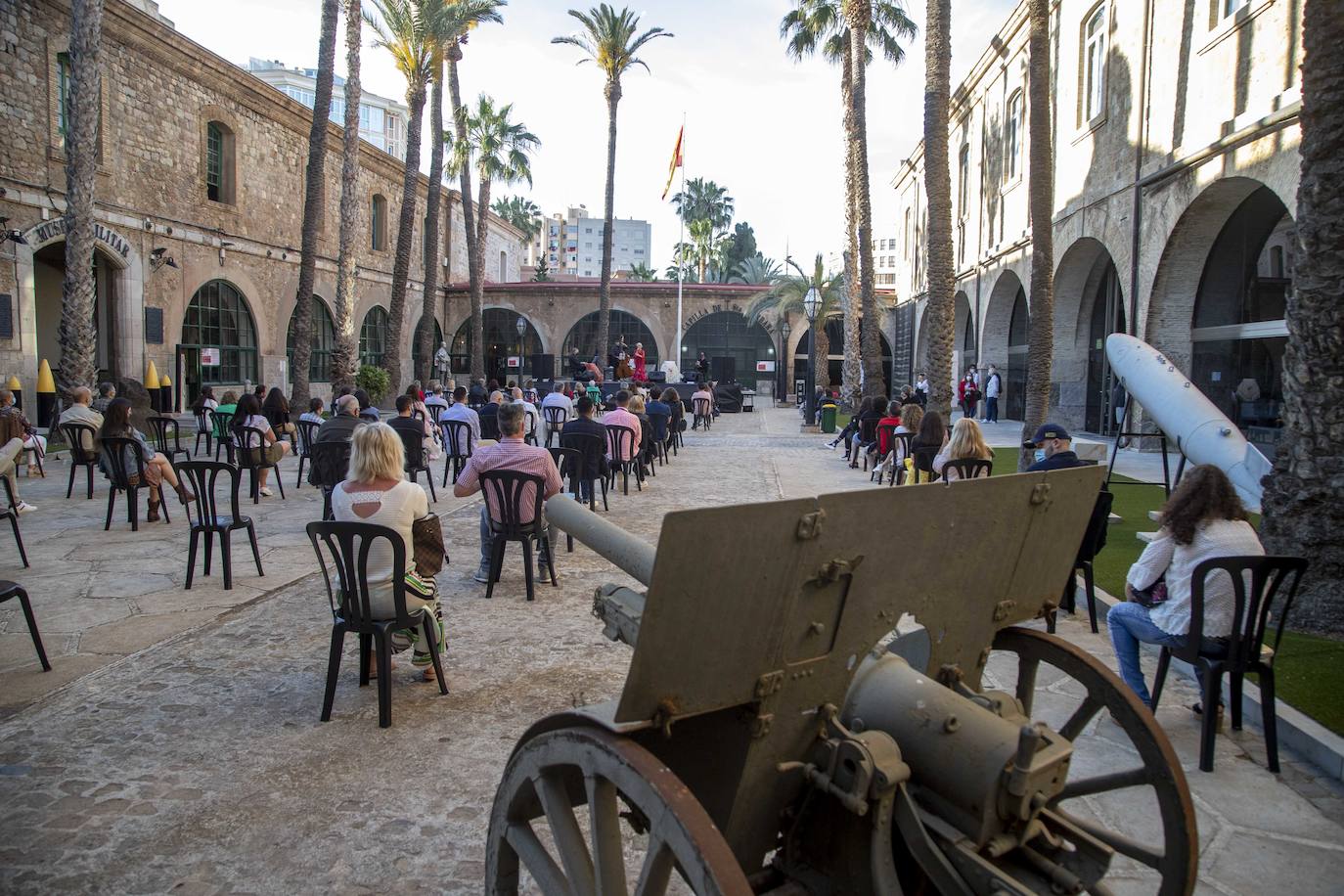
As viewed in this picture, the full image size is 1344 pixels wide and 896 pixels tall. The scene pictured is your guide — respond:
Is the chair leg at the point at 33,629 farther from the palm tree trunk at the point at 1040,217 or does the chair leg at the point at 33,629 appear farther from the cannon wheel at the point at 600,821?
the palm tree trunk at the point at 1040,217

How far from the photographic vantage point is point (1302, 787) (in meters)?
3.70

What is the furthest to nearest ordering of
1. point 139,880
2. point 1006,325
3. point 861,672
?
1. point 1006,325
2. point 139,880
3. point 861,672

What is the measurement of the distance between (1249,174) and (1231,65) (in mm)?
1927

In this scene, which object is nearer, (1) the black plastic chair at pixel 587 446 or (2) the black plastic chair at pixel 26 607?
(2) the black plastic chair at pixel 26 607

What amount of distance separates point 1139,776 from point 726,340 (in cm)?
3646

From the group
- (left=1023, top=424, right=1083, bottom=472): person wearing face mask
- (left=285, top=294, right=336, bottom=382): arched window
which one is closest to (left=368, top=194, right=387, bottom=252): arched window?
(left=285, top=294, right=336, bottom=382): arched window

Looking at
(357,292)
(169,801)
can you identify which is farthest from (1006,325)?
(169,801)

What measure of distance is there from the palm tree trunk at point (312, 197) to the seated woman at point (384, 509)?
1568 cm

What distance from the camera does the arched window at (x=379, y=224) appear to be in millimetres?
33156

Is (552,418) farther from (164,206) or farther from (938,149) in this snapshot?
(164,206)

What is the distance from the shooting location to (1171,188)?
47.6 ft

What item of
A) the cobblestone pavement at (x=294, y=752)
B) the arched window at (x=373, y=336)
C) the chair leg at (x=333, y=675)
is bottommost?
the cobblestone pavement at (x=294, y=752)

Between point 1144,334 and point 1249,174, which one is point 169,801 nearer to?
point 1249,174

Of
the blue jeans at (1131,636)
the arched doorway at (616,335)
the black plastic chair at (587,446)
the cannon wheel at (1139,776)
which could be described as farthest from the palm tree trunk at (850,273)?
the cannon wheel at (1139,776)
